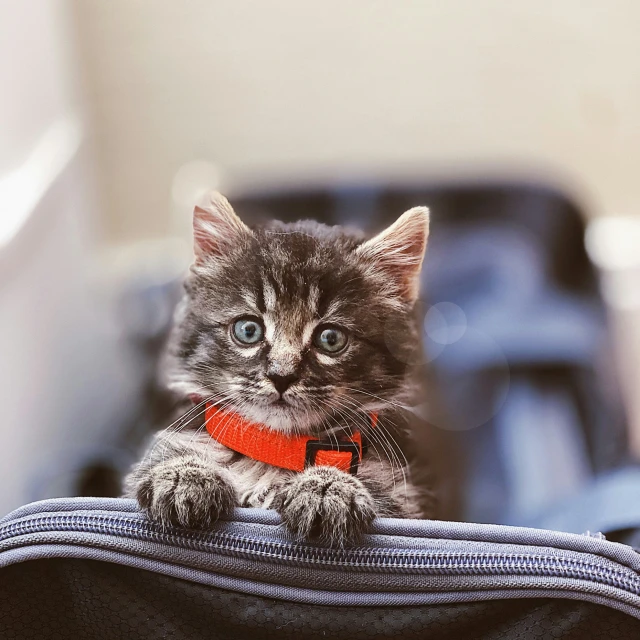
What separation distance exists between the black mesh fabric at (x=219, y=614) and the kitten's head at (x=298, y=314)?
0.15 m

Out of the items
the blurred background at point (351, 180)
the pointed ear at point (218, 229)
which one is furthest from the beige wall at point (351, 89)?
the pointed ear at point (218, 229)

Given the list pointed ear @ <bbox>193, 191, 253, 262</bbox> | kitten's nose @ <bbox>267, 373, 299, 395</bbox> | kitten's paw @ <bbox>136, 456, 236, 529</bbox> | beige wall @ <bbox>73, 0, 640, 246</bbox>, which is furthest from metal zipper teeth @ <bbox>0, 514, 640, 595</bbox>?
beige wall @ <bbox>73, 0, 640, 246</bbox>

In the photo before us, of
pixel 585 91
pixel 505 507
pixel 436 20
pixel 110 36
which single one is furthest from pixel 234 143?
pixel 505 507

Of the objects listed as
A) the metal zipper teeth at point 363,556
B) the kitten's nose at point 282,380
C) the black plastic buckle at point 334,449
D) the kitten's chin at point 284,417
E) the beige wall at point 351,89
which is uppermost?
the beige wall at point 351,89

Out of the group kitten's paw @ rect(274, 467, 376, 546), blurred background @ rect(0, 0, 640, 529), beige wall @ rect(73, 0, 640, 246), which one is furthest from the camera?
beige wall @ rect(73, 0, 640, 246)

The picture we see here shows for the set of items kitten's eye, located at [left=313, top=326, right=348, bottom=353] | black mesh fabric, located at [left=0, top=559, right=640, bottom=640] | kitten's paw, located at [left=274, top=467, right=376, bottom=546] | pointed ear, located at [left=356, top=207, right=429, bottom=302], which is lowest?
black mesh fabric, located at [left=0, top=559, right=640, bottom=640]

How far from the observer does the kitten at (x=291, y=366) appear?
0.50 m

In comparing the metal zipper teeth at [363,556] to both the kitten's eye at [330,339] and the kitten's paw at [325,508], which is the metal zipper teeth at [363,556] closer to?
the kitten's paw at [325,508]

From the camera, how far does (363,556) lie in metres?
0.50

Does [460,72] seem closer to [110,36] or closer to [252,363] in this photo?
[110,36]

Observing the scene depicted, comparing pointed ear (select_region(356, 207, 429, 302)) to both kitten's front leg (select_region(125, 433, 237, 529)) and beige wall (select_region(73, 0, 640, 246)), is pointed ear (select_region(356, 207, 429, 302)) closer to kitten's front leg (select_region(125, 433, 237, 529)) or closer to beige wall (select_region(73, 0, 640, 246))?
kitten's front leg (select_region(125, 433, 237, 529))

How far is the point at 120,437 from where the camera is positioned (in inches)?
31.0

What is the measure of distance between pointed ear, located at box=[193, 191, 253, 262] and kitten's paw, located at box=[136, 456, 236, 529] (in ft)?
0.56

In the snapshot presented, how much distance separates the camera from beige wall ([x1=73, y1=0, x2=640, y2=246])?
104 cm
